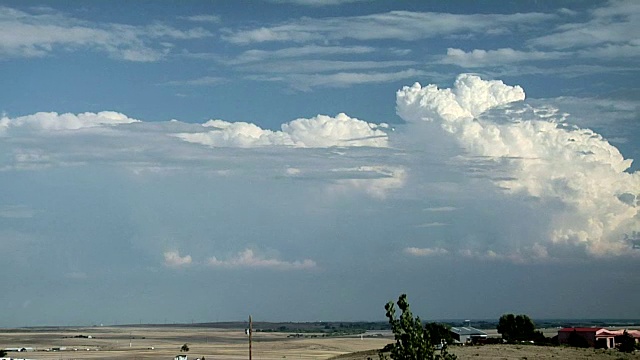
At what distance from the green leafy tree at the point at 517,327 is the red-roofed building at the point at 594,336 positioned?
907cm

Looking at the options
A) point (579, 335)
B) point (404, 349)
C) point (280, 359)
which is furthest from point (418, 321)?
point (280, 359)

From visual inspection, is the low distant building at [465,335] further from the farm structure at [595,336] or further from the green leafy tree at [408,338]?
the green leafy tree at [408,338]

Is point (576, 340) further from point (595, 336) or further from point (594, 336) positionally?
point (595, 336)

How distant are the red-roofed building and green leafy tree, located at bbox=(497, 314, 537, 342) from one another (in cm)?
907

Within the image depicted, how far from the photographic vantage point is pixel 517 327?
401ft

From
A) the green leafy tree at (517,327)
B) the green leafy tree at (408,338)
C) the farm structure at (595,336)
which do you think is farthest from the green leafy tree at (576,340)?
the green leafy tree at (408,338)

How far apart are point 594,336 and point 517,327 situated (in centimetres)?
1543

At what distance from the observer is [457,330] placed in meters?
128

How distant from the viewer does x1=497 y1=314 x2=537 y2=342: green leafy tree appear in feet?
395

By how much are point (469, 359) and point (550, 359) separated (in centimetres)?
822

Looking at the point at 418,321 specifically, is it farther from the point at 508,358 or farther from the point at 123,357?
the point at 123,357

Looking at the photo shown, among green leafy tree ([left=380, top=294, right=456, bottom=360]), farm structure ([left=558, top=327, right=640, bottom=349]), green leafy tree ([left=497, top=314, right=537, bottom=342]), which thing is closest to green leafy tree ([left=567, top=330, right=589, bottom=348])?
farm structure ([left=558, top=327, right=640, bottom=349])

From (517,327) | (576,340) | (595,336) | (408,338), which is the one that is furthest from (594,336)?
(408,338)

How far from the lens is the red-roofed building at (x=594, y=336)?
10819cm
